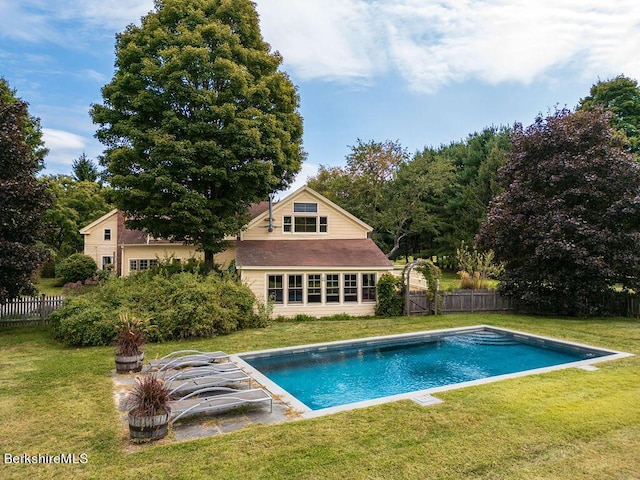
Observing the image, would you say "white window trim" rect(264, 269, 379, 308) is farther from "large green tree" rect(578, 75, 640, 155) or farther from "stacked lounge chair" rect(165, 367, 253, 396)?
"large green tree" rect(578, 75, 640, 155)

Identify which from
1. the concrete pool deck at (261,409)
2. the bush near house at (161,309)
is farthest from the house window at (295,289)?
the concrete pool deck at (261,409)

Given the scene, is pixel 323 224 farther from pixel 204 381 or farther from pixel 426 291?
pixel 204 381

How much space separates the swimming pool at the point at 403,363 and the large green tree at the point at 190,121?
815 cm

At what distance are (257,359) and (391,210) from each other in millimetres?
28811

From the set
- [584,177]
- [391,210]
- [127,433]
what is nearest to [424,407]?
[127,433]

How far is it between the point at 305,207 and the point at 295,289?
4967mm

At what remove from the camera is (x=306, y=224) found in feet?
71.4

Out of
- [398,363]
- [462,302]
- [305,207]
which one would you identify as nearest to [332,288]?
[305,207]

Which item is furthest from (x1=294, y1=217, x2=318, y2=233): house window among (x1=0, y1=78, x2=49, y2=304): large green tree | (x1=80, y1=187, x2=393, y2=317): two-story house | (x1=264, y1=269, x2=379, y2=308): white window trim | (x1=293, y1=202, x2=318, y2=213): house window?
(x1=0, y1=78, x2=49, y2=304): large green tree

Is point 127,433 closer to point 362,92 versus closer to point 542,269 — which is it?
point 542,269

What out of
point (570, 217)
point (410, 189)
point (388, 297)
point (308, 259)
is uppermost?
point (410, 189)

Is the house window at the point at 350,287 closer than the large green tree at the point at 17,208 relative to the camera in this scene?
No

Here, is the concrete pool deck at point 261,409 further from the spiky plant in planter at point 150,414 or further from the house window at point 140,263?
the house window at point 140,263

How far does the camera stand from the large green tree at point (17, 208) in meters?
12.9
